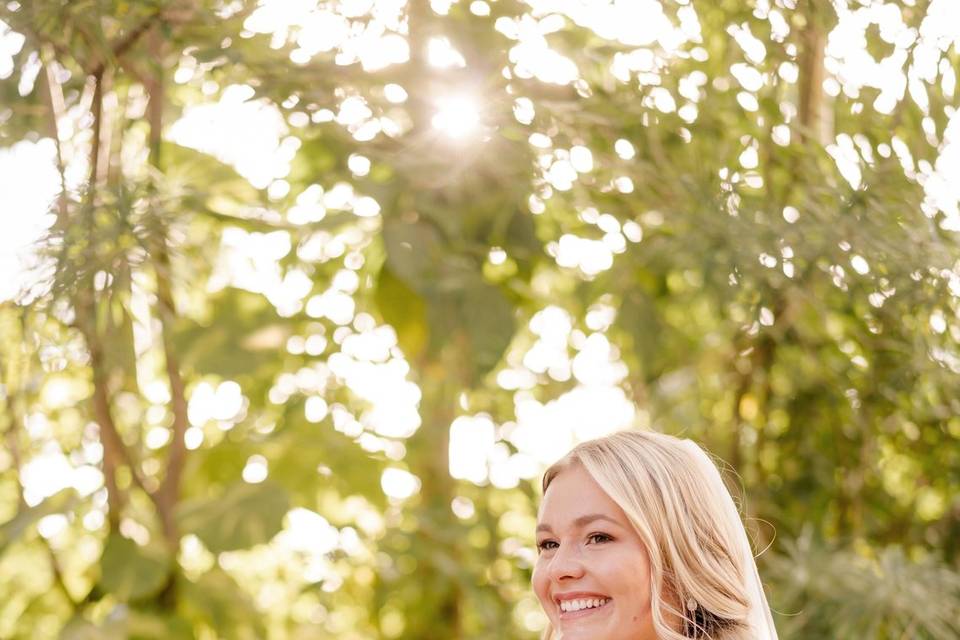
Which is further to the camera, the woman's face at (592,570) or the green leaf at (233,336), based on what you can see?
the green leaf at (233,336)

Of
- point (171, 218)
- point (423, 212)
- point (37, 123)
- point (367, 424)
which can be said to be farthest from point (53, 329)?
point (367, 424)

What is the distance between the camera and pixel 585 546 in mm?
2004

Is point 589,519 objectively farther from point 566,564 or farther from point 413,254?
point 413,254

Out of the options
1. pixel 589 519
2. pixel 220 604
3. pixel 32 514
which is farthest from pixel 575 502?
pixel 32 514

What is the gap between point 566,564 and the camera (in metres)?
1.99

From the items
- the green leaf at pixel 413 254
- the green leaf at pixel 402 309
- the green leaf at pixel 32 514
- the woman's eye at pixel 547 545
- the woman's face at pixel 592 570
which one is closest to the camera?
the woman's face at pixel 592 570

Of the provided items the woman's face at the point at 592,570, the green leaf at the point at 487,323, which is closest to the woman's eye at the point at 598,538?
the woman's face at the point at 592,570

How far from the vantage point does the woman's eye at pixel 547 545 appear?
2.07 m

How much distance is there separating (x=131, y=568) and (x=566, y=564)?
0.78 metres

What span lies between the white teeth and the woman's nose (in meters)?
0.04

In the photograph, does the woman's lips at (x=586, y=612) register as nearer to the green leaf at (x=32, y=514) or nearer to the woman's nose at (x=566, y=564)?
the woman's nose at (x=566, y=564)

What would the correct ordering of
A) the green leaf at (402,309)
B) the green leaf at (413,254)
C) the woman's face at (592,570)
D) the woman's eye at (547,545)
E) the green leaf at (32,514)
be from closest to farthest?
the woman's face at (592,570) → the woman's eye at (547,545) → the green leaf at (32,514) → the green leaf at (413,254) → the green leaf at (402,309)

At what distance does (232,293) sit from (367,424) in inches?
24.1

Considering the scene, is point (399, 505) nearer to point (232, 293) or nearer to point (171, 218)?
Answer: point (232, 293)
